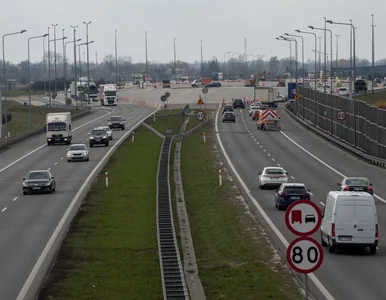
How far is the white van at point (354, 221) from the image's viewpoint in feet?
105

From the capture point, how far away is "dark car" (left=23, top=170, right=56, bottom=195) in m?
52.3

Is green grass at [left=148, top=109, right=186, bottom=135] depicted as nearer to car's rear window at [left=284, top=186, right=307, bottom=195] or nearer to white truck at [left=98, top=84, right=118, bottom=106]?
white truck at [left=98, top=84, right=118, bottom=106]

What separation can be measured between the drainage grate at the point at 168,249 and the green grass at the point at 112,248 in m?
0.29

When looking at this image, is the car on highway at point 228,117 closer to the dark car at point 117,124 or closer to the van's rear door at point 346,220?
the dark car at point 117,124

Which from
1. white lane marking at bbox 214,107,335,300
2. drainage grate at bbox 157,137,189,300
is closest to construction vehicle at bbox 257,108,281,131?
white lane marking at bbox 214,107,335,300

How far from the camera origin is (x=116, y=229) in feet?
131

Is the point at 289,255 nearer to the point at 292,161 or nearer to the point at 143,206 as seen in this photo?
the point at 143,206

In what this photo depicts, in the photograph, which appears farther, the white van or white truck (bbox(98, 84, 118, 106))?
white truck (bbox(98, 84, 118, 106))

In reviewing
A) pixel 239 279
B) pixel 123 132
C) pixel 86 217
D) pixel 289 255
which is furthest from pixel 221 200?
pixel 123 132

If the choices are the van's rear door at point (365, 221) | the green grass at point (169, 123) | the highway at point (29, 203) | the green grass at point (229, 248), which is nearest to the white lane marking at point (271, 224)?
the green grass at point (229, 248)

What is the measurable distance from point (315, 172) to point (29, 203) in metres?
19.5

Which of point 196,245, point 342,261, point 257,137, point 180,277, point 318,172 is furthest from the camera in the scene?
point 257,137

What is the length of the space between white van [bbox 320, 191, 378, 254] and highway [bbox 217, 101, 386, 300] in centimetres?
58

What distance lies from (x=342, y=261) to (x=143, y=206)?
1669 cm
